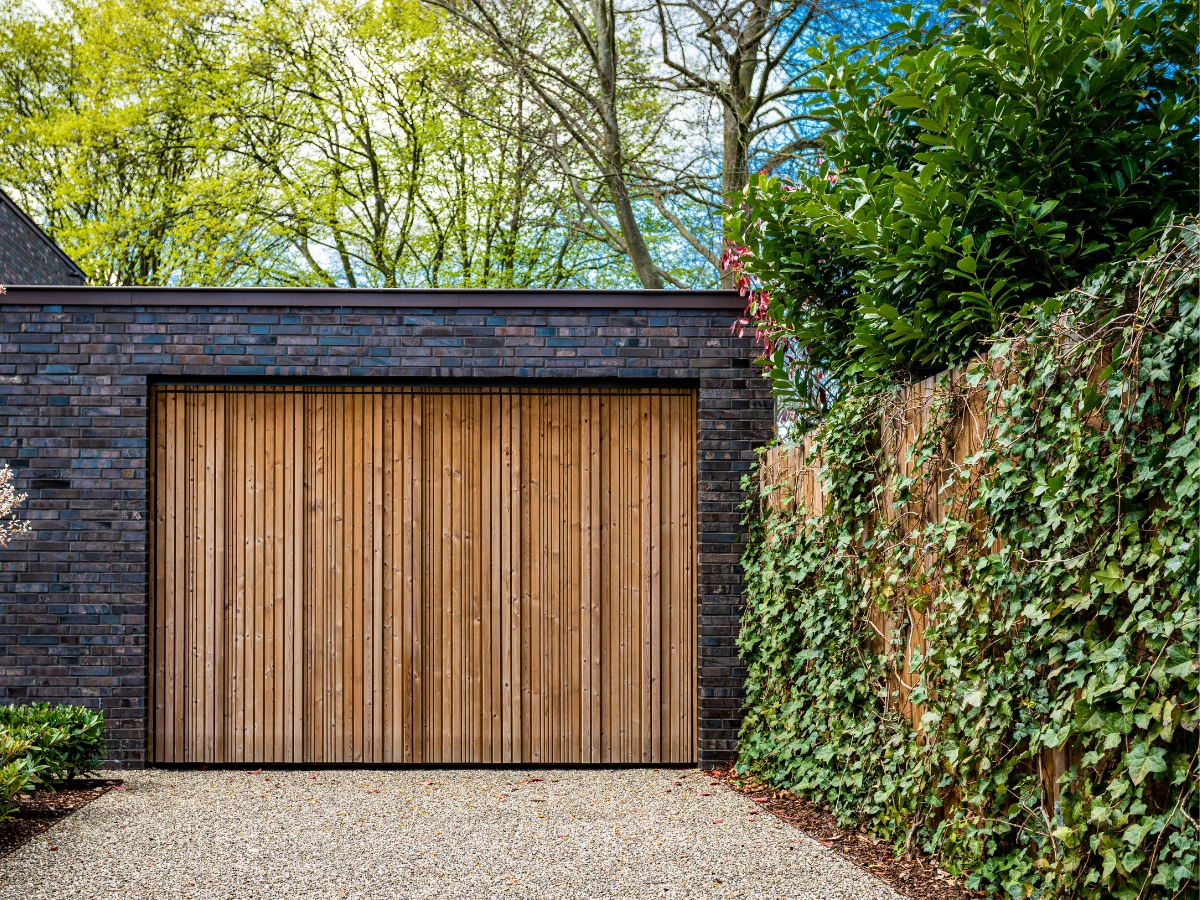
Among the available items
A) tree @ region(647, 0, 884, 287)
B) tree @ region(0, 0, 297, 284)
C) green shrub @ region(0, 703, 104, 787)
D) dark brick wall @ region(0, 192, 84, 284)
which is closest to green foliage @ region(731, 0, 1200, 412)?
green shrub @ region(0, 703, 104, 787)

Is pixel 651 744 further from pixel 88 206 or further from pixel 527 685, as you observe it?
pixel 88 206

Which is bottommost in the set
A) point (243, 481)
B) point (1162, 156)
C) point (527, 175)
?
point (243, 481)

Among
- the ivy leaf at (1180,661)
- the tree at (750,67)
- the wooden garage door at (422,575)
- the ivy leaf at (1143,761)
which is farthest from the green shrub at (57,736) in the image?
the tree at (750,67)

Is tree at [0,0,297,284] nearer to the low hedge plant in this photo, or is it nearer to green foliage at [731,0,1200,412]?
the low hedge plant

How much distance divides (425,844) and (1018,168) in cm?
346

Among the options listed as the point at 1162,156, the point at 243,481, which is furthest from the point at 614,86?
the point at 1162,156

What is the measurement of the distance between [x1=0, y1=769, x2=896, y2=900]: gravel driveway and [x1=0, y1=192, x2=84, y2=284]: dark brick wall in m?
4.01

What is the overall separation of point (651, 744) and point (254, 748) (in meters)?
2.29

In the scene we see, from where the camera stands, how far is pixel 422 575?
607 cm

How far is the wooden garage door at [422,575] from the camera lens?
19.6 ft

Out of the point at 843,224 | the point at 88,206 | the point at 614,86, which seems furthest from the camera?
the point at 88,206

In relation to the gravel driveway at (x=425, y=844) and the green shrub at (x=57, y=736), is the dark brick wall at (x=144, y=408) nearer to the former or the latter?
the green shrub at (x=57, y=736)

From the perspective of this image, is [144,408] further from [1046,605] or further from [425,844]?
[1046,605]

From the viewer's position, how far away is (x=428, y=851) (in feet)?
13.5
